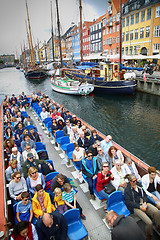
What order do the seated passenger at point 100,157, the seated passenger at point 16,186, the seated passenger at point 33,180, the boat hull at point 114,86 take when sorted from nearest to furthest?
the seated passenger at point 16,186, the seated passenger at point 33,180, the seated passenger at point 100,157, the boat hull at point 114,86

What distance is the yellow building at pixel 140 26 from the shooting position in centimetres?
3148

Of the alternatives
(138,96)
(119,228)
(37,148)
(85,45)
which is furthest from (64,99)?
(85,45)

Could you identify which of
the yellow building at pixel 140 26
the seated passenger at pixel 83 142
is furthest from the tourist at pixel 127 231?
the yellow building at pixel 140 26

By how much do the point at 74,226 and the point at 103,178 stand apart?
4.32ft

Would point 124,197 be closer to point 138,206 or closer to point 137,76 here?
point 138,206

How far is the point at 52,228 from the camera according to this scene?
2998mm

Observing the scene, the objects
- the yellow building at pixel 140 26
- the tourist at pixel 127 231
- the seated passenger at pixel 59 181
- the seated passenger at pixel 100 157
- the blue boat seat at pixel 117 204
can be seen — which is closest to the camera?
the tourist at pixel 127 231

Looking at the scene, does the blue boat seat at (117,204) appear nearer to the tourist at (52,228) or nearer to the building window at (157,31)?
the tourist at (52,228)


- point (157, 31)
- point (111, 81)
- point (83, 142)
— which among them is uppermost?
point (157, 31)

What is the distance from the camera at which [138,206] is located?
3752mm

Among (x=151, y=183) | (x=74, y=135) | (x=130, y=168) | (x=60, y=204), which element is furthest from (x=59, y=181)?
(x=74, y=135)

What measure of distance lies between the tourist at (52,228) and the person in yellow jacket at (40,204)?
2.17 feet

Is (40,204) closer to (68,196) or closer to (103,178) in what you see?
(68,196)

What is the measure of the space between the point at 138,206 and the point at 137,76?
24.1 m
